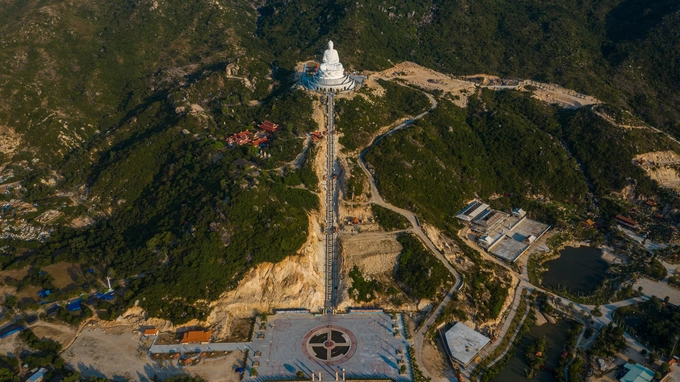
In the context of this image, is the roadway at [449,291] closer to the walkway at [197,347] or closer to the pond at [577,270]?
the pond at [577,270]

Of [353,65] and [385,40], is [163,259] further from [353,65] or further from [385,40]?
[385,40]

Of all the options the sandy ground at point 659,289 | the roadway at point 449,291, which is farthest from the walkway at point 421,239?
the sandy ground at point 659,289

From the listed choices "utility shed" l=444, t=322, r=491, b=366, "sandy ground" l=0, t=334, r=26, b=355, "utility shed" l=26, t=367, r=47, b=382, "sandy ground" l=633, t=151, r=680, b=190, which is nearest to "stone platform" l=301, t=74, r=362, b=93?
"utility shed" l=444, t=322, r=491, b=366

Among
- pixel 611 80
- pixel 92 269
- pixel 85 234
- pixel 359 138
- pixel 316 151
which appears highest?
pixel 611 80

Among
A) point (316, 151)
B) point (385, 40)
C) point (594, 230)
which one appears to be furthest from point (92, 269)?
point (385, 40)

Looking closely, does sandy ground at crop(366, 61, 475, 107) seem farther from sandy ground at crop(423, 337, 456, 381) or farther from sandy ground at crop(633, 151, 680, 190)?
sandy ground at crop(423, 337, 456, 381)

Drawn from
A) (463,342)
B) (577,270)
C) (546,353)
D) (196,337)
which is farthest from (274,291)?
(577,270)
